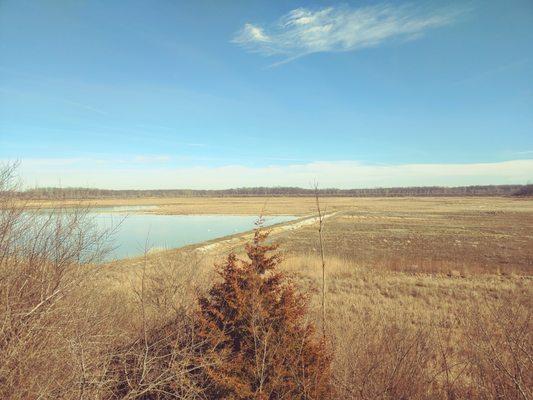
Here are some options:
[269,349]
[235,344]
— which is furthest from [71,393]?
[269,349]

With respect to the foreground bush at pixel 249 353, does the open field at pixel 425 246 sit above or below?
below

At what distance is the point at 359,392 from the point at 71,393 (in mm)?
3937

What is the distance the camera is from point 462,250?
28344 millimetres

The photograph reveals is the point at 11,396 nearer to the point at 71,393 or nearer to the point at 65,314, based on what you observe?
the point at 71,393

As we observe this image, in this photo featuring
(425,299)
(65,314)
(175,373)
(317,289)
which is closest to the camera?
(175,373)

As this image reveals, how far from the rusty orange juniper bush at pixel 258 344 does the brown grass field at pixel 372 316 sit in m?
0.62

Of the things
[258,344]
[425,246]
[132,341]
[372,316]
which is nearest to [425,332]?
[372,316]

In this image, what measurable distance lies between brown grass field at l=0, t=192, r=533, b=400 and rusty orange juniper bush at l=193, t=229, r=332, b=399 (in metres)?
0.62

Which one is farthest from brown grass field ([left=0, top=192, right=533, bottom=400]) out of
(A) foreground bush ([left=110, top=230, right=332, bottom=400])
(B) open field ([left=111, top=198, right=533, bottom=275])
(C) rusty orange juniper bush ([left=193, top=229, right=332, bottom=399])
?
(C) rusty orange juniper bush ([left=193, top=229, right=332, bottom=399])

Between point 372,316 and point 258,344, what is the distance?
7548mm

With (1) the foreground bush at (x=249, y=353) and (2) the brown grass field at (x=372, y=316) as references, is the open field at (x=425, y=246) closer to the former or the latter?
(2) the brown grass field at (x=372, y=316)

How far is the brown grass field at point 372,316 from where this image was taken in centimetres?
469

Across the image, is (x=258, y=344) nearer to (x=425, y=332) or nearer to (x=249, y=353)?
(x=249, y=353)

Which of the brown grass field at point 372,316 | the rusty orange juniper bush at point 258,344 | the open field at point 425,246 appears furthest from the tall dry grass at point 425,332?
the open field at point 425,246
